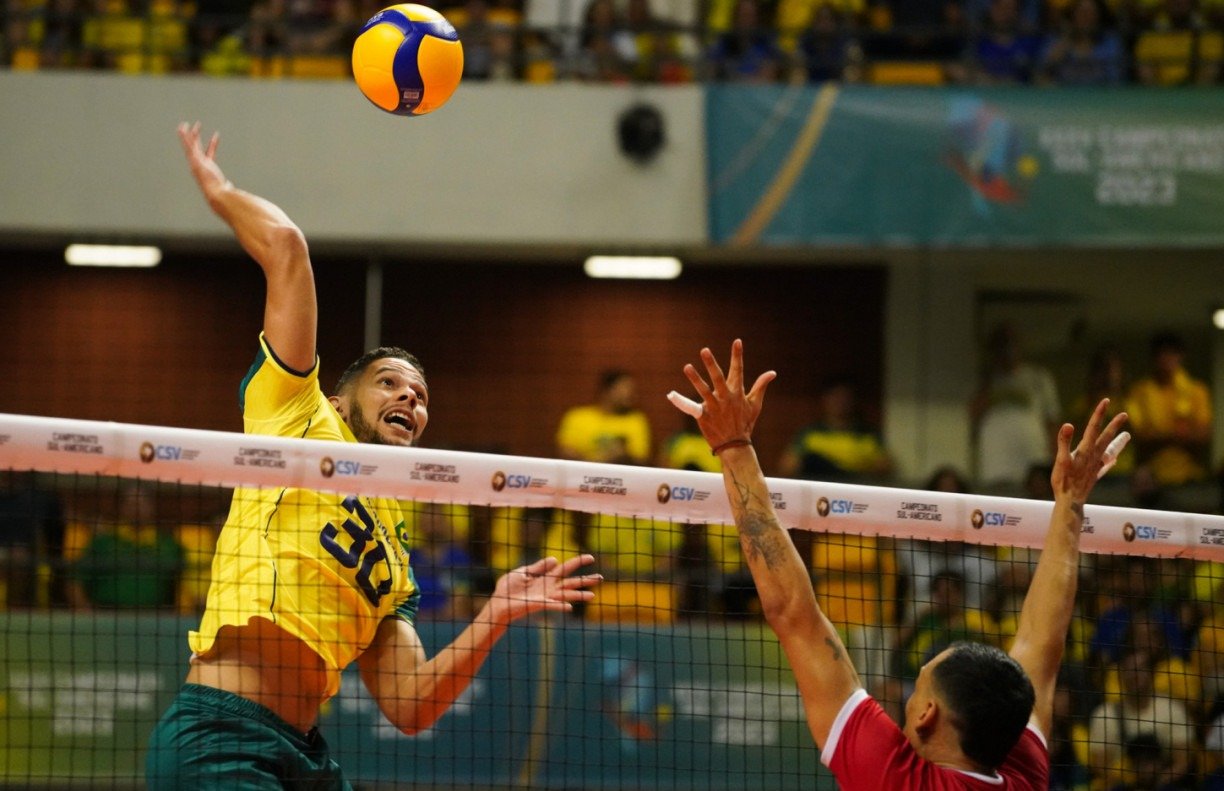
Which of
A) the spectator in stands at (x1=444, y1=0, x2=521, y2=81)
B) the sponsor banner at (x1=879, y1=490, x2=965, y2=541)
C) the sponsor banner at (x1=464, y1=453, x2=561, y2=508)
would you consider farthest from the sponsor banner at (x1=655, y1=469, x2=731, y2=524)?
the spectator in stands at (x1=444, y1=0, x2=521, y2=81)

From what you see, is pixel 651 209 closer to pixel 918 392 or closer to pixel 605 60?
pixel 605 60

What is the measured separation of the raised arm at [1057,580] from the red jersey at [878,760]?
521 millimetres

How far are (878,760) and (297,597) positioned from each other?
79.7 inches

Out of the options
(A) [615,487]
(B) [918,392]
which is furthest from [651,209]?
(A) [615,487]

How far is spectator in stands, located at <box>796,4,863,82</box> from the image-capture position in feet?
50.3

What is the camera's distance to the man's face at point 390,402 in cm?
562

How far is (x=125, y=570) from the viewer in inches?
511

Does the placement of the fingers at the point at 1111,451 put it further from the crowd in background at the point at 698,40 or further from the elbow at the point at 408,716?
the crowd in background at the point at 698,40

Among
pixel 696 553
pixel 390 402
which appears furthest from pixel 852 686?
pixel 696 553

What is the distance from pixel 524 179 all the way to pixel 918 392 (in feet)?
17.1

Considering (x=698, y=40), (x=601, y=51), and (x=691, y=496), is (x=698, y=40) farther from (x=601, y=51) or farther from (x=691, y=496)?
(x=691, y=496)

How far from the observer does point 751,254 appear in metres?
16.6

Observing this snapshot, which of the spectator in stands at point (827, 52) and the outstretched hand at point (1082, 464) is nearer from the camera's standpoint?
the outstretched hand at point (1082, 464)

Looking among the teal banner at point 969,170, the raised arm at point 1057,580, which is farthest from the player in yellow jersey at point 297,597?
the teal banner at point 969,170
